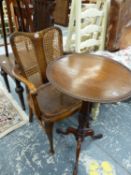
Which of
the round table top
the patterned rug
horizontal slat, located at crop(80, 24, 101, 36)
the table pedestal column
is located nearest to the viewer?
the round table top

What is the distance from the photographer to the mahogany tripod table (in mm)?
1141

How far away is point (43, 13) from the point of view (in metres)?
1.84

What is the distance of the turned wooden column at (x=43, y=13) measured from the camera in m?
1.80

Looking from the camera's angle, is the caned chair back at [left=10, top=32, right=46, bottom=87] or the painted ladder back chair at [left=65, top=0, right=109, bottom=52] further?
the painted ladder back chair at [left=65, top=0, right=109, bottom=52]

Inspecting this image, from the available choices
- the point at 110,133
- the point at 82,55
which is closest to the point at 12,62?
the point at 82,55

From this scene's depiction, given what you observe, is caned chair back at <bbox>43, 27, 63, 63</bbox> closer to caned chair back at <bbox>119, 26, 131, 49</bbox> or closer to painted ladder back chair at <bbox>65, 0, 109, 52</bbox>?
painted ladder back chair at <bbox>65, 0, 109, 52</bbox>

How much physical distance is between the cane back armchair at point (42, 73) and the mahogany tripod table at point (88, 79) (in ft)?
0.63

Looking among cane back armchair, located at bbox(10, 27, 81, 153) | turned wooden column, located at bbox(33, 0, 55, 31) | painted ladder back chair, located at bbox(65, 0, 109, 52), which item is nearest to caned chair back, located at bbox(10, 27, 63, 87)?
cane back armchair, located at bbox(10, 27, 81, 153)

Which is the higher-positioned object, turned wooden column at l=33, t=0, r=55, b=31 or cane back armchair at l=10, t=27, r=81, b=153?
turned wooden column at l=33, t=0, r=55, b=31

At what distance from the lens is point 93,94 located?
1136 millimetres

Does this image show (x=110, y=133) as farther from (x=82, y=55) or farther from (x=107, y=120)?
(x=82, y=55)

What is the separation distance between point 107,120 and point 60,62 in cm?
94

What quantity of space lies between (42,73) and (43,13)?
62 centimetres

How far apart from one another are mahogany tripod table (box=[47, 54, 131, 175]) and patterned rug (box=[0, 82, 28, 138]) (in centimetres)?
66
